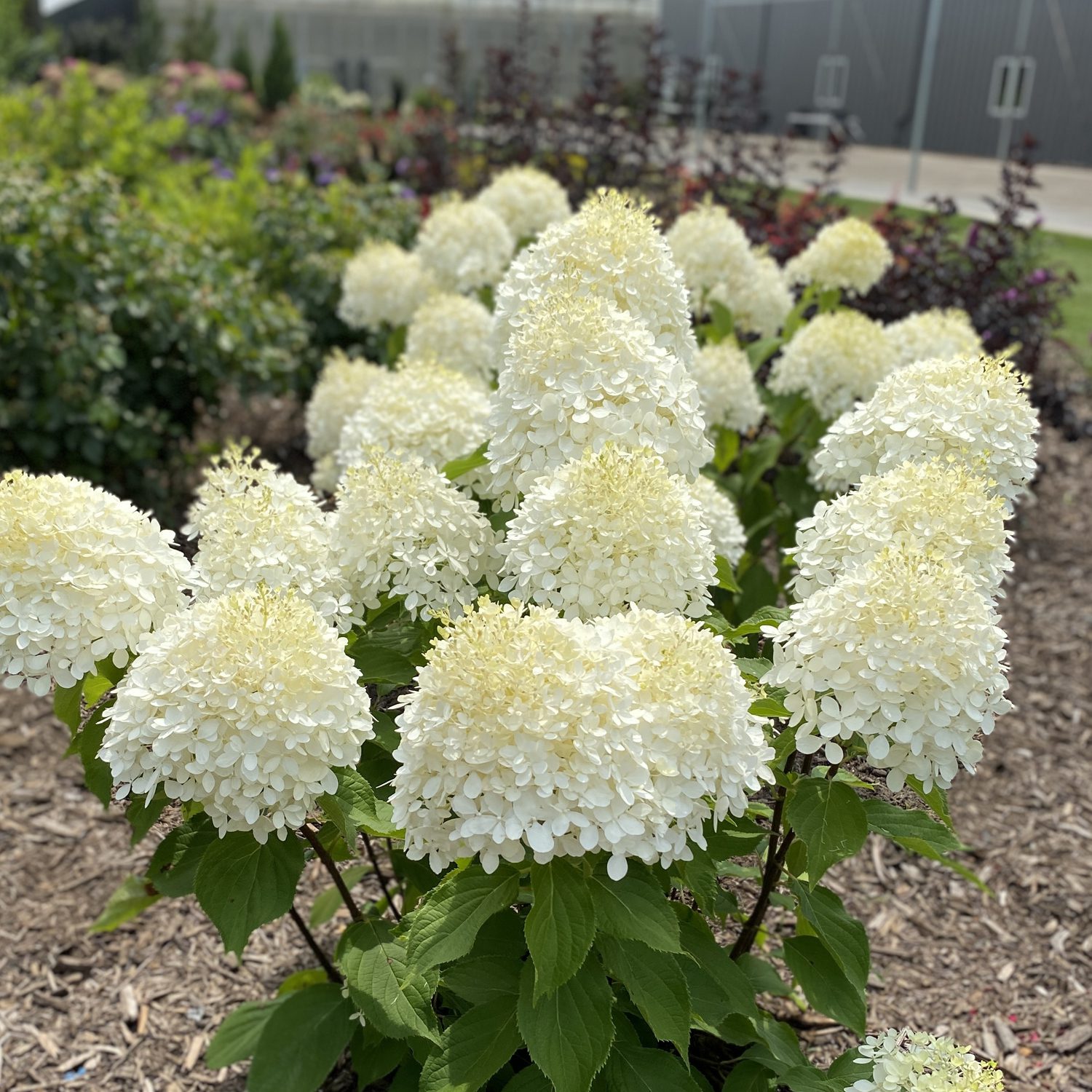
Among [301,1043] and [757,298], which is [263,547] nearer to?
[301,1043]

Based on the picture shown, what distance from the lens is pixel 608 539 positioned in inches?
68.3

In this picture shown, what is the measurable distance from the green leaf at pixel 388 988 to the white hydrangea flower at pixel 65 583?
0.66 metres

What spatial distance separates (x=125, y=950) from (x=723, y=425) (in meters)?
2.31

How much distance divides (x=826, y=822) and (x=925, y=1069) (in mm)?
414

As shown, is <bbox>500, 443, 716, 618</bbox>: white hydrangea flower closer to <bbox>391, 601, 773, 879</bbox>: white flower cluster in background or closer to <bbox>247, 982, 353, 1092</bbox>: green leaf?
<bbox>391, 601, 773, 879</bbox>: white flower cluster in background

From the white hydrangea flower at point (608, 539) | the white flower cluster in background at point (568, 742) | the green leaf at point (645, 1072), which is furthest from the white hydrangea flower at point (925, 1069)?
the white hydrangea flower at point (608, 539)

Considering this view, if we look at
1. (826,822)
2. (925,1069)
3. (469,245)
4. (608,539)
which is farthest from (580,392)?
(469,245)

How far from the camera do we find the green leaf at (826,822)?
1700 mm

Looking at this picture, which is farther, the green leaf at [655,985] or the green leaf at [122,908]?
the green leaf at [122,908]

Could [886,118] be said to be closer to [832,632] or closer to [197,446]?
[197,446]

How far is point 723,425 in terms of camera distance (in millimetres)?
3402

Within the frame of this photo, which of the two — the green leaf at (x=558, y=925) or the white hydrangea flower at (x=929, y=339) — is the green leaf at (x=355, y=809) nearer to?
the green leaf at (x=558, y=925)

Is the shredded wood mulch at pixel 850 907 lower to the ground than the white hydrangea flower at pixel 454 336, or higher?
lower

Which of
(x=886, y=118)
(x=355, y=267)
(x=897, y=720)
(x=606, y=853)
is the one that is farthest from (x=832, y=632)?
(x=886, y=118)
